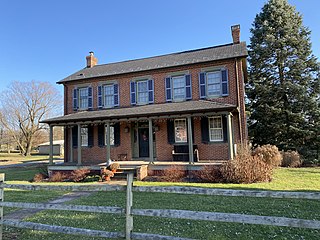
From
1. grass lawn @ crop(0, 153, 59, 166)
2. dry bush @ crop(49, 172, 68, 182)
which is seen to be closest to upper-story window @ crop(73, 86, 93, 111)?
dry bush @ crop(49, 172, 68, 182)

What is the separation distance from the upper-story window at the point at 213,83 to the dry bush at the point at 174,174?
5.06 meters

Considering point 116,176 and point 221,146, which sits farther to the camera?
point 221,146

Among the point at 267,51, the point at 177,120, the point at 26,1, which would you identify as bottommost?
the point at 177,120

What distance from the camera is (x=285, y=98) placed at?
2039 cm

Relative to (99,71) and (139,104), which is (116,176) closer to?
(139,104)

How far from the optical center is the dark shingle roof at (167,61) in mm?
14266

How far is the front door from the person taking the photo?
15.6 meters

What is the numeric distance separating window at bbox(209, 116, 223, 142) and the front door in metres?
4.40

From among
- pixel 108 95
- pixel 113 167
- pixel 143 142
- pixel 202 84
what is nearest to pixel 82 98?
pixel 108 95

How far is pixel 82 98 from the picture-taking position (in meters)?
17.3

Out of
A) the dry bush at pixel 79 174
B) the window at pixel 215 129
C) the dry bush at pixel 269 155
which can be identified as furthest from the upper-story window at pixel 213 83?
the dry bush at pixel 79 174

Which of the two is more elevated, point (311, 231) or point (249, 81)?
point (249, 81)

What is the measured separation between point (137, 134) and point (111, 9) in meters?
8.73

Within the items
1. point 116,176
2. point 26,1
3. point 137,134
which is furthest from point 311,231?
point 26,1
